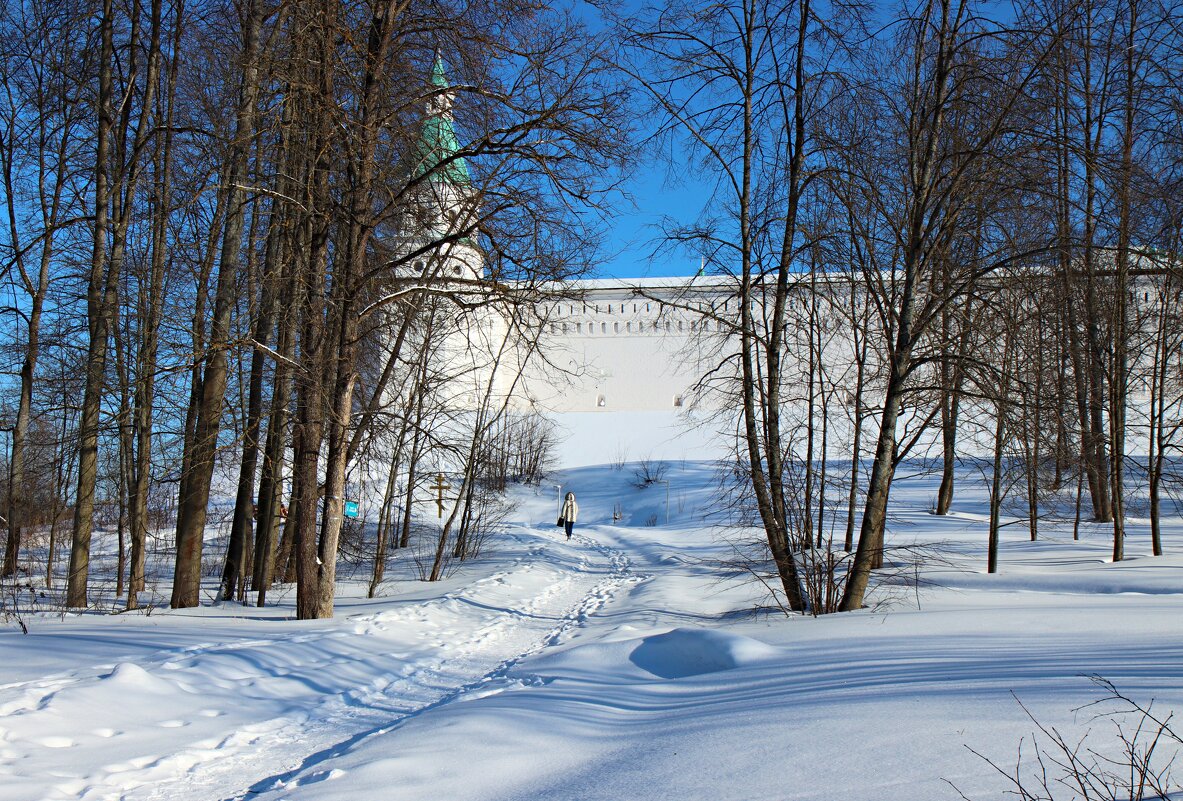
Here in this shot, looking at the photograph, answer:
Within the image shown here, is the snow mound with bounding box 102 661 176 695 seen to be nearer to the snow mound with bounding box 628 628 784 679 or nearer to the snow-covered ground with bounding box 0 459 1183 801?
the snow-covered ground with bounding box 0 459 1183 801

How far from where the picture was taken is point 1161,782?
7.87 feet

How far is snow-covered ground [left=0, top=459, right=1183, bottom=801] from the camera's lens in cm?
304

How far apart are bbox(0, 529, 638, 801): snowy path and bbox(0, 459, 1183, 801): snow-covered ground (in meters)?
0.02

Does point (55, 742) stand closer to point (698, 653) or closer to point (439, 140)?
point (698, 653)

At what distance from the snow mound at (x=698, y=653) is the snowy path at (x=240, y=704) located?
103cm

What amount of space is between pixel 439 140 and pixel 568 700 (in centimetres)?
503

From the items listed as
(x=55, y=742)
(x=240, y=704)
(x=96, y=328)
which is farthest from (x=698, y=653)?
(x=96, y=328)

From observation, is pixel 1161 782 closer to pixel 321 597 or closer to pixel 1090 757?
pixel 1090 757

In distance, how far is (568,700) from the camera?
464cm

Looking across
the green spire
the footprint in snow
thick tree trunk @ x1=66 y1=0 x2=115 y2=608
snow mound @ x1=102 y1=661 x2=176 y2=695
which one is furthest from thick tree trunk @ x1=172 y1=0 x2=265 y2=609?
the footprint in snow

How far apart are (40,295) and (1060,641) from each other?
1360cm

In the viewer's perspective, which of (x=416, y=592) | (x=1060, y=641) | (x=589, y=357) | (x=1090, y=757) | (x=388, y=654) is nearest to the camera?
(x=1090, y=757)

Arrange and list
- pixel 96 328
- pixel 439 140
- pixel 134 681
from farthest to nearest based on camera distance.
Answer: pixel 96 328 → pixel 439 140 → pixel 134 681

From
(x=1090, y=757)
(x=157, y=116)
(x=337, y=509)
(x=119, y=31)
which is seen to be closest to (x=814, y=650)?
(x=1090, y=757)
